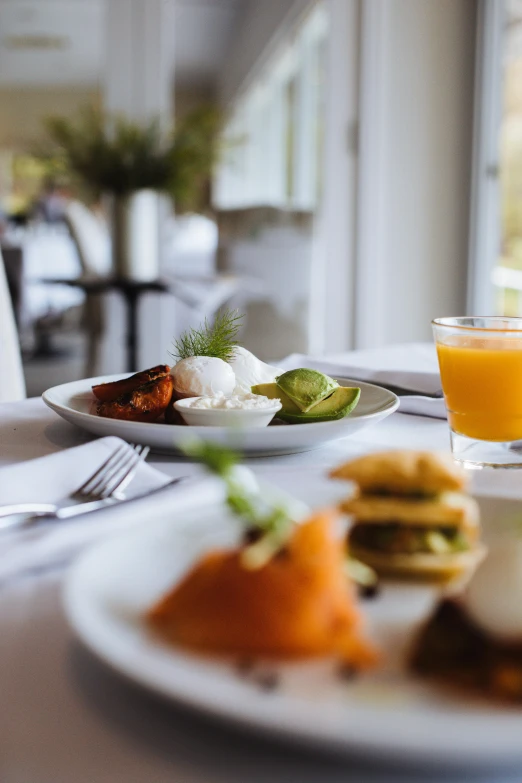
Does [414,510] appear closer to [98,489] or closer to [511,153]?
[98,489]

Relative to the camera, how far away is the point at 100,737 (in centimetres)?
35

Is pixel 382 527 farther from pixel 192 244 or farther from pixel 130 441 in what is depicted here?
pixel 192 244

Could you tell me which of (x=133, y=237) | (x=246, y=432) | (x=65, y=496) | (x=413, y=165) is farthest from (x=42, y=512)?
(x=413, y=165)

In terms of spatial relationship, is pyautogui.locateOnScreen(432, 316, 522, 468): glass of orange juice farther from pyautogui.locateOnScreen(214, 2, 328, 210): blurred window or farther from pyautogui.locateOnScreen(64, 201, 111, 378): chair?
pyautogui.locateOnScreen(64, 201, 111, 378): chair

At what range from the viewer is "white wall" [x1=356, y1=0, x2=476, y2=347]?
3.83m

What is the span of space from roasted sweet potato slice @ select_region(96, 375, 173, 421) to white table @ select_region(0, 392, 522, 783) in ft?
1.18

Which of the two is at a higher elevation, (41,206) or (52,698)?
(41,206)

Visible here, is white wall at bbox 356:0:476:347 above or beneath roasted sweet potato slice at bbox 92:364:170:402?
above

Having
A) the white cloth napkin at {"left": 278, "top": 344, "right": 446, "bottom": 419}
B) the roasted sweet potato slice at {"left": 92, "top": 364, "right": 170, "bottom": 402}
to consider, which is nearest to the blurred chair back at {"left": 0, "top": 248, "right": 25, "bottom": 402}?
the white cloth napkin at {"left": 278, "top": 344, "right": 446, "bottom": 419}

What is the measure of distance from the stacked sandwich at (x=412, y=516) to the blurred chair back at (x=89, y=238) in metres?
3.97

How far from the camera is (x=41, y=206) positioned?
4.20 metres

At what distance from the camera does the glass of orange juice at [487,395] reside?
793 mm

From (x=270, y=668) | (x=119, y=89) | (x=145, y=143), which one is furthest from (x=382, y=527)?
(x=119, y=89)

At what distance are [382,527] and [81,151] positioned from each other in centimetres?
392
